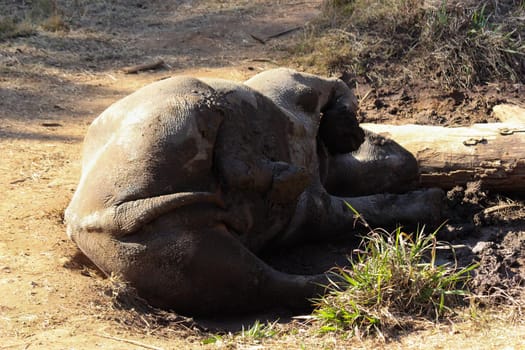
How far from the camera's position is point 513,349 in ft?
10.9

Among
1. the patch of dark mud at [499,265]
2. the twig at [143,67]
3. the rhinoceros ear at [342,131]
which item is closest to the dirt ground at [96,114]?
the patch of dark mud at [499,265]

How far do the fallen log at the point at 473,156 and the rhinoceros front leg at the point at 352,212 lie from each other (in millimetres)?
329

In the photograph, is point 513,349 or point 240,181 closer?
point 513,349

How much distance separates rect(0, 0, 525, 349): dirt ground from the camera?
11.5ft

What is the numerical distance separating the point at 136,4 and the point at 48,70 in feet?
11.1

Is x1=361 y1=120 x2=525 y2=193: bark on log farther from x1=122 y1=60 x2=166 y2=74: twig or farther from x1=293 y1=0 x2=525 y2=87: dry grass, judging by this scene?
x1=122 y1=60 x2=166 y2=74: twig

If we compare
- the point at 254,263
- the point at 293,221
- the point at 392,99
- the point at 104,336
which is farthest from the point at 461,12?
the point at 104,336

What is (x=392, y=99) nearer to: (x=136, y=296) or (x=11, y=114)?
(x=11, y=114)

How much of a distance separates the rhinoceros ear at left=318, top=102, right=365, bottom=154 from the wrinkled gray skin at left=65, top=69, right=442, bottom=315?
617 millimetres

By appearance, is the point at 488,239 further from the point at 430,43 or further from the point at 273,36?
the point at 273,36

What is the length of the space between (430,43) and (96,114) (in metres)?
3.11

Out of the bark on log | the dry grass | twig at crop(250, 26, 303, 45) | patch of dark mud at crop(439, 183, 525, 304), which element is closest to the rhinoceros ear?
the bark on log

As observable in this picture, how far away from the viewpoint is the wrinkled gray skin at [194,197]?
373cm

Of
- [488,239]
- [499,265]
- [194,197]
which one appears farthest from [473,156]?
[194,197]
